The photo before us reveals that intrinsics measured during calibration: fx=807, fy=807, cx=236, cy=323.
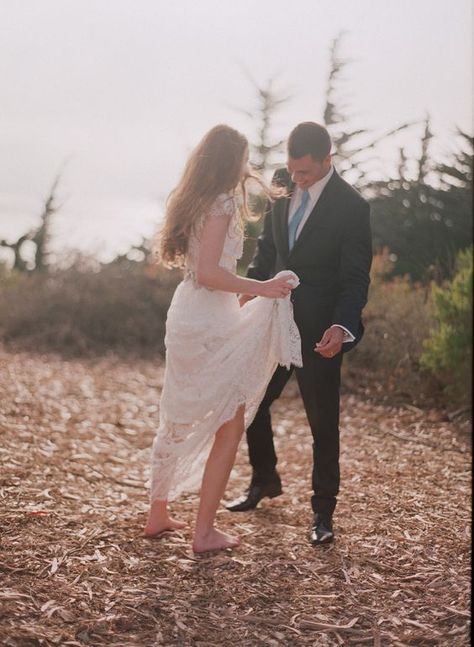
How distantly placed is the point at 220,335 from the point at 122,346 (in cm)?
830

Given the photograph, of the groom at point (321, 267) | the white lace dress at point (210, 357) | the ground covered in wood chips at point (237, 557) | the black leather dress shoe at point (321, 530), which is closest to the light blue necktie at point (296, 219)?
the groom at point (321, 267)

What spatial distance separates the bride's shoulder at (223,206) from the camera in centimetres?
365

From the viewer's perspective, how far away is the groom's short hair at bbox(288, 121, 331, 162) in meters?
3.97

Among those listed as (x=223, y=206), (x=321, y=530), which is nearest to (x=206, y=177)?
(x=223, y=206)

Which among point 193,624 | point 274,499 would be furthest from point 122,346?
point 193,624

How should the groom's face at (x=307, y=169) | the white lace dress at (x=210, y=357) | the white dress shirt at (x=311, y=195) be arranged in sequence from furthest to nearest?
the white dress shirt at (x=311, y=195), the groom's face at (x=307, y=169), the white lace dress at (x=210, y=357)

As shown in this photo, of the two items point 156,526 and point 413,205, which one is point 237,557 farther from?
point 413,205

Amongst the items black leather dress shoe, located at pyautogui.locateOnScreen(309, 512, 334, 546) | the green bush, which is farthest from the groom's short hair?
the green bush

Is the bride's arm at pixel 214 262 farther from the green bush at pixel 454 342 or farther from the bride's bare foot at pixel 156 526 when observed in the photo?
the green bush at pixel 454 342

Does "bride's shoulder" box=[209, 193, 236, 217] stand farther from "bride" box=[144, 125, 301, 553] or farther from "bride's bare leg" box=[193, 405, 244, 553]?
"bride's bare leg" box=[193, 405, 244, 553]

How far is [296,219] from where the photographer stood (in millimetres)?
4273

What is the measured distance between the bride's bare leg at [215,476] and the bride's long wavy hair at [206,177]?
3.13 feet

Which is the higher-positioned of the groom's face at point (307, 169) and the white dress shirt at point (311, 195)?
the groom's face at point (307, 169)

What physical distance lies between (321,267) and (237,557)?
A: 4.92ft
